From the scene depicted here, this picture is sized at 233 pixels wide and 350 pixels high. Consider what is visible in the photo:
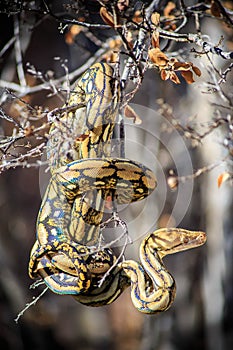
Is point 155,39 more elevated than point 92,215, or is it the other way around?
point 155,39

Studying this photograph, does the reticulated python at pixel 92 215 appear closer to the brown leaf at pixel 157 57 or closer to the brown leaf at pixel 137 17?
the brown leaf at pixel 157 57

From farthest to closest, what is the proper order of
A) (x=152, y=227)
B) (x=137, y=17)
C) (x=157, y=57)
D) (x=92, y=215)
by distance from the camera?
(x=152, y=227), (x=137, y=17), (x=92, y=215), (x=157, y=57)

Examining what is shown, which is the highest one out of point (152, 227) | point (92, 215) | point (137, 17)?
point (137, 17)

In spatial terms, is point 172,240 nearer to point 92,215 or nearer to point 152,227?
point 92,215

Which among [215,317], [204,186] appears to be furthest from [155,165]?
[215,317]

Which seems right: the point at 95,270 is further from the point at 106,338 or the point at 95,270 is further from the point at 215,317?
the point at 106,338

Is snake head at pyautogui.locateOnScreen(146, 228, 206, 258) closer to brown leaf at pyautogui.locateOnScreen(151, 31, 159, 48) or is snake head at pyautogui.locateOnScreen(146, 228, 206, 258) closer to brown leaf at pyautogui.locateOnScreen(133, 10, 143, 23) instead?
brown leaf at pyautogui.locateOnScreen(151, 31, 159, 48)

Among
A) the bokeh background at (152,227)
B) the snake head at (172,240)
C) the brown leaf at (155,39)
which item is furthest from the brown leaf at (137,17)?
the bokeh background at (152,227)

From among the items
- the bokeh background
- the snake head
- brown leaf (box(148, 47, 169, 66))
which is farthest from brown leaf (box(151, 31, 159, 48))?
the bokeh background

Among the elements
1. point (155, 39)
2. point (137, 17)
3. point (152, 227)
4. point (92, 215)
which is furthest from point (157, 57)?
point (152, 227)
